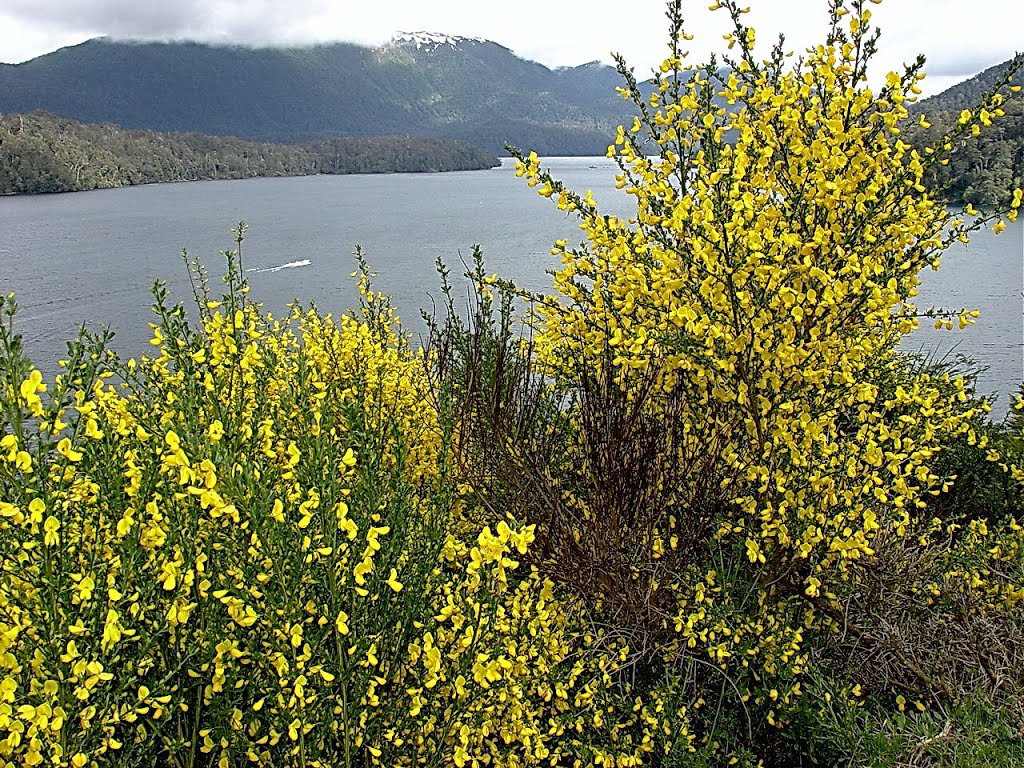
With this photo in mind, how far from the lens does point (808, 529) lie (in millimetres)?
3916

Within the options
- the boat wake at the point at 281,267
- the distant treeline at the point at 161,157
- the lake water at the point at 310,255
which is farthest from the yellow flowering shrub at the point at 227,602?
the distant treeline at the point at 161,157

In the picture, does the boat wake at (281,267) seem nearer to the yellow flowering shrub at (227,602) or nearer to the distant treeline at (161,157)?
the yellow flowering shrub at (227,602)

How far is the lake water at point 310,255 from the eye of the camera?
16953 millimetres

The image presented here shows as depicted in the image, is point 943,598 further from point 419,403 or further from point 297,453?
point 297,453

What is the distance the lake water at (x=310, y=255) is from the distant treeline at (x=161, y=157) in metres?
9.05

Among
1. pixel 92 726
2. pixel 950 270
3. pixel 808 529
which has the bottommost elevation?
pixel 950 270

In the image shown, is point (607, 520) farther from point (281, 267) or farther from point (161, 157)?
point (161, 157)

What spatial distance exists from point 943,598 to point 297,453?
371cm

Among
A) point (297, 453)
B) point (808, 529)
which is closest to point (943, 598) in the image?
point (808, 529)

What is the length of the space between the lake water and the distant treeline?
29.7 feet

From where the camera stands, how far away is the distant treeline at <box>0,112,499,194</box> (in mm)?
62438

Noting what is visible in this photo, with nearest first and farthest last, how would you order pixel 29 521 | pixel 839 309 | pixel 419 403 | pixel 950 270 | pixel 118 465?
pixel 29 521, pixel 118 465, pixel 839 309, pixel 419 403, pixel 950 270

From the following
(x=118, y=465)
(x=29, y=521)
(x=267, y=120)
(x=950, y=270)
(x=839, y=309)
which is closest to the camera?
(x=29, y=521)

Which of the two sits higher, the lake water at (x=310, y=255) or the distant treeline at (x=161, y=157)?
the distant treeline at (x=161, y=157)
